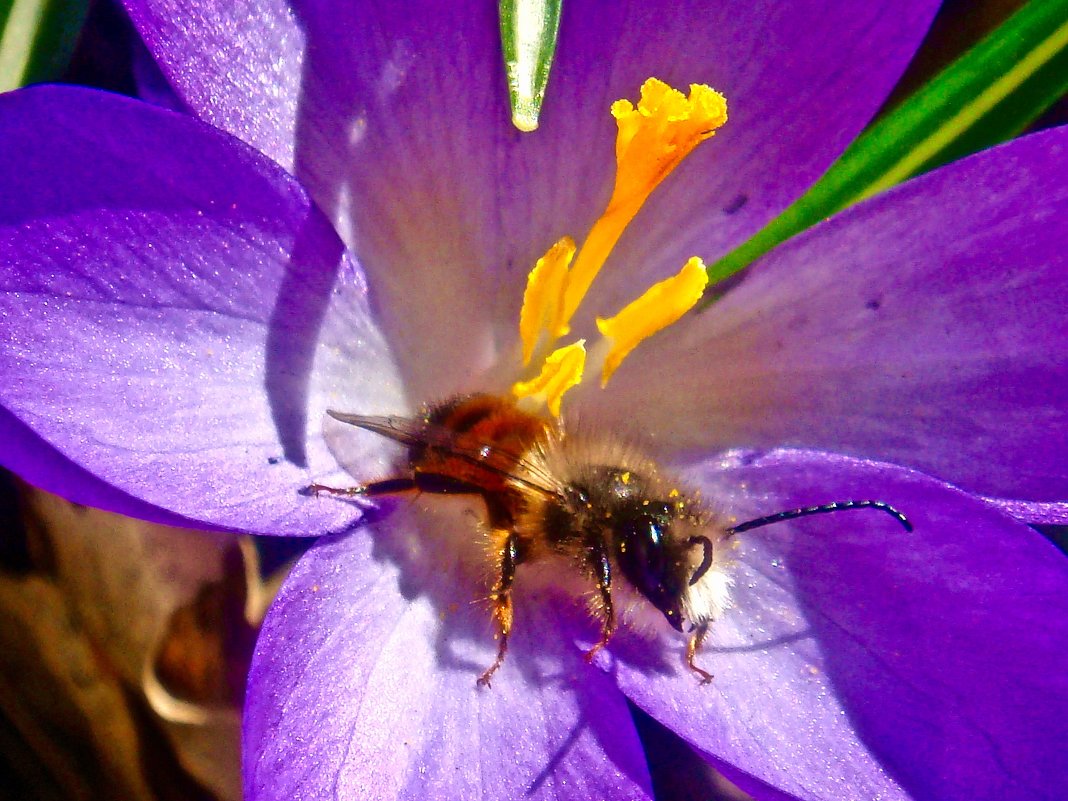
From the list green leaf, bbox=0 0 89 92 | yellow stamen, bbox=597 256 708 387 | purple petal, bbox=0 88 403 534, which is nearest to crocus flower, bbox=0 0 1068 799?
purple petal, bbox=0 88 403 534

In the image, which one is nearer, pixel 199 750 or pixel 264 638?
pixel 264 638

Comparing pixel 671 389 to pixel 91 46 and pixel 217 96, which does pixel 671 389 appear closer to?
pixel 217 96

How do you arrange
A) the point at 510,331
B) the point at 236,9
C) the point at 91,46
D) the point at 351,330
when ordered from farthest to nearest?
the point at 91,46
the point at 510,331
the point at 351,330
the point at 236,9

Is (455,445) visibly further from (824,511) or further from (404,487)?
A: (824,511)

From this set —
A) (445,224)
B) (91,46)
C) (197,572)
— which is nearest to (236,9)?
(445,224)

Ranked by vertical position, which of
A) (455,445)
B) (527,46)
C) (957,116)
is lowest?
(455,445)

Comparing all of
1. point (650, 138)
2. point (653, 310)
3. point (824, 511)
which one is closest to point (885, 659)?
point (824, 511)
